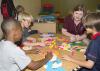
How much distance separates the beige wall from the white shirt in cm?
289

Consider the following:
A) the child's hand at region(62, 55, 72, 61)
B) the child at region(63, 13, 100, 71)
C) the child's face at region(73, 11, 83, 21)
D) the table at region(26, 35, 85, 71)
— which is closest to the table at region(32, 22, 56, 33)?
the child's face at region(73, 11, 83, 21)

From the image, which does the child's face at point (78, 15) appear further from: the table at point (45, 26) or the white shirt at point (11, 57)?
the table at point (45, 26)

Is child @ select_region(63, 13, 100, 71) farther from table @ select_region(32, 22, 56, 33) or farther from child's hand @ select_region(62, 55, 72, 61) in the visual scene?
table @ select_region(32, 22, 56, 33)

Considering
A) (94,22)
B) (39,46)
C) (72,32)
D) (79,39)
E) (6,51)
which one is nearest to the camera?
(6,51)

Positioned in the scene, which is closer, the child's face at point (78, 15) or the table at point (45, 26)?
the child's face at point (78, 15)

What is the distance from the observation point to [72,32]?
342 centimetres

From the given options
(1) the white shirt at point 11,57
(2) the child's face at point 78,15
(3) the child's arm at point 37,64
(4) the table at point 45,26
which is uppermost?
(2) the child's face at point 78,15

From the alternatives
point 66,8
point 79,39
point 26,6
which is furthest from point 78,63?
point 66,8

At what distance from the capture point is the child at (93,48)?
6.44 ft

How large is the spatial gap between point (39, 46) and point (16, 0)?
224 cm

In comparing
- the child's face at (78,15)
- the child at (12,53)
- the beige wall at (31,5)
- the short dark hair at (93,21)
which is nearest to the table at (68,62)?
the child at (12,53)

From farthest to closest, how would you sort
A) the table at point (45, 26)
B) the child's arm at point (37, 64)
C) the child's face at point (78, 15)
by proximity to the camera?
the table at point (45, 26) → the child's face at point (78, 15) → the child's arm at point (37, 64)

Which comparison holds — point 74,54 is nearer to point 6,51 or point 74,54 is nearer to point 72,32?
point 6,51

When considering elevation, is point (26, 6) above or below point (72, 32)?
above
